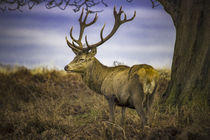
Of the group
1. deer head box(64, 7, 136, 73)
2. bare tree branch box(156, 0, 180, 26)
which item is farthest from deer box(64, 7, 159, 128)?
bare tree branch box(156, 0, 180, 26)

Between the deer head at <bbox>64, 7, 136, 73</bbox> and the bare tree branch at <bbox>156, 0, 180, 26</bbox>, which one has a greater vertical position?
the bare tree branch at <bbox>156, 0, 180, 26</bbox>

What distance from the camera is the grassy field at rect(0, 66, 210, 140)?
437 cm

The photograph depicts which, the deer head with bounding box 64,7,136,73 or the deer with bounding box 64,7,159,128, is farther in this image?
the deer head with bounding box 64,7,136,73

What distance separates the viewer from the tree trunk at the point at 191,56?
6098 mm

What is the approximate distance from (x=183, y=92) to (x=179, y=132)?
96.1 inches

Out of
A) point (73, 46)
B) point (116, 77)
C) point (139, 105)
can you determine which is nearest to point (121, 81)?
point (116, 77)

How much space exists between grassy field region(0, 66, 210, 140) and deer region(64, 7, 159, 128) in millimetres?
419

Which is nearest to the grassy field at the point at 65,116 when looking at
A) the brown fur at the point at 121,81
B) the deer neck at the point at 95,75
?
the brown fur at the point at 121,81

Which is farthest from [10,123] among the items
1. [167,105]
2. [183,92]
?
[183,92]

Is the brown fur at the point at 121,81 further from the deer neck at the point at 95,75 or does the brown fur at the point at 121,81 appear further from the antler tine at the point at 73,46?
the antler tine at the point at 73,46

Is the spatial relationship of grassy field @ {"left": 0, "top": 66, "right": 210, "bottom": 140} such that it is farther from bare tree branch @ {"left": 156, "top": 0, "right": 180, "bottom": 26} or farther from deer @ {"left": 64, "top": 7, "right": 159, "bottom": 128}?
bare tree branch @ {"left": 156, "top": 0, "right": 180, "bottom": 26}

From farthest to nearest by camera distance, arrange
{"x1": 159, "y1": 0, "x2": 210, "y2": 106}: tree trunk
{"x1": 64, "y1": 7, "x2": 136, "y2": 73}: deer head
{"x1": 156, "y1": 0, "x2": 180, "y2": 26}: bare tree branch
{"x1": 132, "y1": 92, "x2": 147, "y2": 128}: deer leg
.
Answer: {"x1": 156, "y1": 0, "x2": 180, "y2": 26}: bare tree branch, {"x1": 159, "y1": 0, "x2": 210, "y2": 106}: tree trunk, {"x1": 64, "y1": 7, "x2": 136, "y2": 73}: deer head, {"x1": 132, "y1": 92, "x2": 147, "y2": 128}: deer leg

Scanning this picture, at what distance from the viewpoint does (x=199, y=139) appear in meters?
3.82

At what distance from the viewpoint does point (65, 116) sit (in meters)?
6.98
